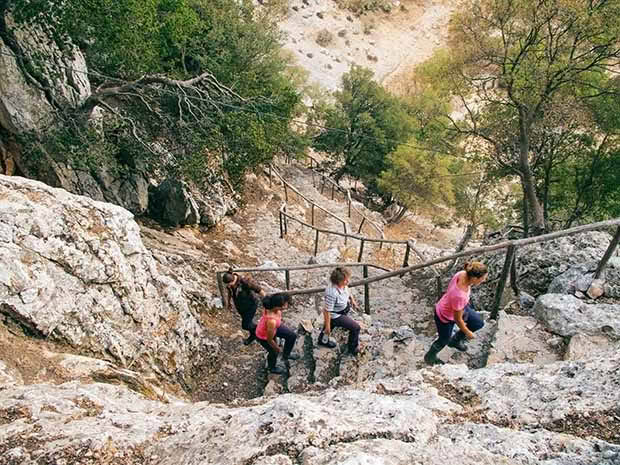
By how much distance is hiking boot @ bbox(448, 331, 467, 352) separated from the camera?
224 inches

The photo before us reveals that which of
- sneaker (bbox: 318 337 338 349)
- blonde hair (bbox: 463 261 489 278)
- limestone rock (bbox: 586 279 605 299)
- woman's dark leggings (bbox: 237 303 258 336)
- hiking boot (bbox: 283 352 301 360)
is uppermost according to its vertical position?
limestone rock (bbox: 586 279 605 299)

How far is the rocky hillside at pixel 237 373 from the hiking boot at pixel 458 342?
0.29ft

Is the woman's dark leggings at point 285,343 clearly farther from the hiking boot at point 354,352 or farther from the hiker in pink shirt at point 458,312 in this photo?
the hiker in pink shirt at point 458,312

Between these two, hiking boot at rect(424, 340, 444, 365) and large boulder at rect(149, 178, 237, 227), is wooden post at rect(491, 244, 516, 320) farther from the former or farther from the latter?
large boulder at rect(149, 178, 237, 227)

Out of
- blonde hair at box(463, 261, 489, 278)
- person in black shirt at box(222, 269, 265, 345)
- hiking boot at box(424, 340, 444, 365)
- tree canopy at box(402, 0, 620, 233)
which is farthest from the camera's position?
tree canopy at box(402, 0, 620, 233)

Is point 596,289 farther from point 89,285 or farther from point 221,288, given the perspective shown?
point 89,285

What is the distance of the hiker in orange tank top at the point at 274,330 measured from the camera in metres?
5.71

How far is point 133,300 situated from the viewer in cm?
630

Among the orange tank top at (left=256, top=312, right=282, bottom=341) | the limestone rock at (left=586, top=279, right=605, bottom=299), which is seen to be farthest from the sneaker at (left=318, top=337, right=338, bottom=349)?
the limestone rock at (left=586, top=279, right=605, bottom=299)

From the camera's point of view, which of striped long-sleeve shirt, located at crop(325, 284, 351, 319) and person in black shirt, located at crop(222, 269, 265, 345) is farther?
person in black shirt, located at crop(222, 269, 265, 345)

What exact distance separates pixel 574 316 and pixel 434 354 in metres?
1.73

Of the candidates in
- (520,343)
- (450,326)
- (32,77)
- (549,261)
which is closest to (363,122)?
(32,77)

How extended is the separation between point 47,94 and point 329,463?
31.5 feet

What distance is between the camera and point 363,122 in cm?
2359
